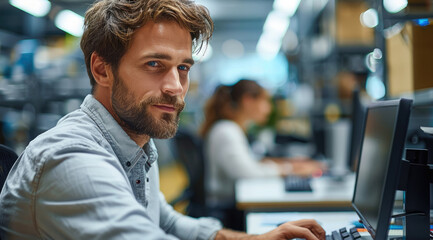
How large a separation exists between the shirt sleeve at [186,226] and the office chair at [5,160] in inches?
21.4

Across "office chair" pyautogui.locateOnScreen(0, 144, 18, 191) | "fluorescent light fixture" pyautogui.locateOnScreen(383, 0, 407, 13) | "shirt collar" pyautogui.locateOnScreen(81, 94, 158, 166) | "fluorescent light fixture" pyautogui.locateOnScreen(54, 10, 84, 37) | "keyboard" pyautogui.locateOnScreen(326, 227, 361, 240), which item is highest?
"fluorescent light fixture" pyautogui.locateOnScreen(54, 10, 84, 37)

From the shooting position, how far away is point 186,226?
4.52 feet

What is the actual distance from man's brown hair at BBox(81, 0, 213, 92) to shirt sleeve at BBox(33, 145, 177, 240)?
1.17 ft

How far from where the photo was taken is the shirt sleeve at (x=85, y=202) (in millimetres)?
692

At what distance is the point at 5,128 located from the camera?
4016mm

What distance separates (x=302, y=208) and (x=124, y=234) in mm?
1389

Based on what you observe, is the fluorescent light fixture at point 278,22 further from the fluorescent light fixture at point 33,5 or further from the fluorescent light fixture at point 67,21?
the fluorescent light fixture at point 33,5

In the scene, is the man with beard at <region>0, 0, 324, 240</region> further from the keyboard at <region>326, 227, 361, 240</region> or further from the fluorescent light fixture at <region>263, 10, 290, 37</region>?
the fluorescent light fixture at <region>263, 10, 290, 37</region>

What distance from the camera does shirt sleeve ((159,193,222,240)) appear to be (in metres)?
1.35

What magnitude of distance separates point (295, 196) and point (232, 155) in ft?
2.70

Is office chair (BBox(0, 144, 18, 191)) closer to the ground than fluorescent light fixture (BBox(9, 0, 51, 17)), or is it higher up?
closer to the ground

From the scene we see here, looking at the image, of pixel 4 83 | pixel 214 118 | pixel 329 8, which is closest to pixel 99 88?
pixel 214 118

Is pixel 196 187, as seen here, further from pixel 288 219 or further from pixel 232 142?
pixel 288 219

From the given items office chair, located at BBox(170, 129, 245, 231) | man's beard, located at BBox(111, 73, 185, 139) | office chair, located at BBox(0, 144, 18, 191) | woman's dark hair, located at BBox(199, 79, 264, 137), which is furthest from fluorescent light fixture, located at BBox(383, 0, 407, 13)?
woman's dark hair, located at BBox(199, 79, 264, 137)
